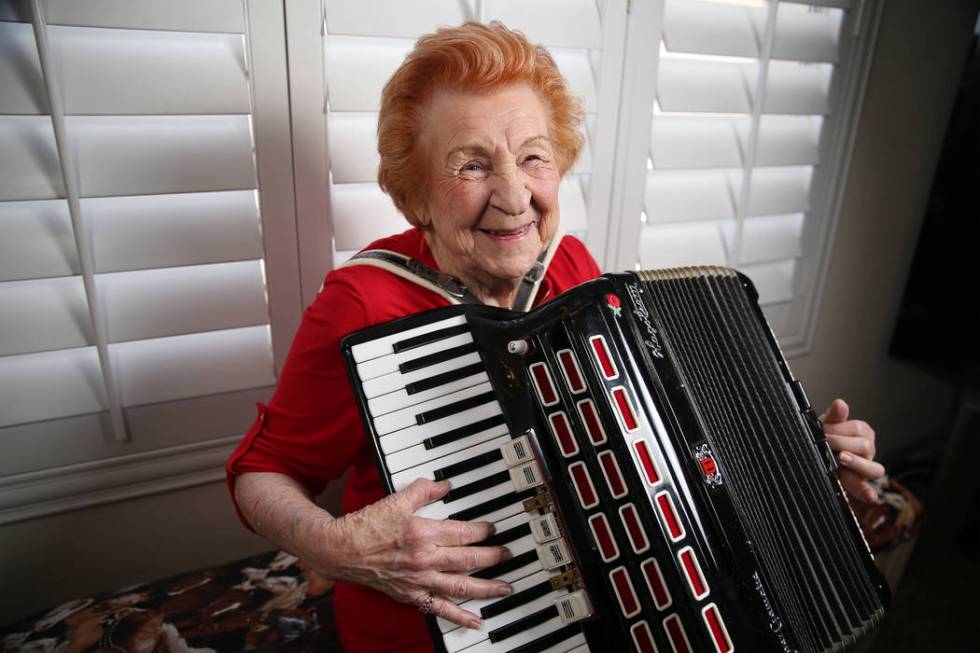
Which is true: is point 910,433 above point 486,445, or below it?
below

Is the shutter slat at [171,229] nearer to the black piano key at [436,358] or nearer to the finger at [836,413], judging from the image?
the black piano key at [436,358]

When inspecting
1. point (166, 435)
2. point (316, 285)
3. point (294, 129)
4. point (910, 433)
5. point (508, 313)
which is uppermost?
point (294, 129)

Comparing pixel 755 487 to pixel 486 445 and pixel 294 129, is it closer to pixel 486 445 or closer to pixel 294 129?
pixel 486 445

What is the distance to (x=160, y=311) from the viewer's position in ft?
4.04

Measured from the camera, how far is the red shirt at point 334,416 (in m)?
0.99

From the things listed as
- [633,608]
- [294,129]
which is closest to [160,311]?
[294,129]

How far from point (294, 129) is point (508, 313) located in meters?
0.67

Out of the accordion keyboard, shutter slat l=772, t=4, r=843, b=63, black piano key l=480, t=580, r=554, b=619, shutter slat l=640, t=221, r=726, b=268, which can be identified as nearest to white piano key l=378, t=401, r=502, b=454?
the accordion keyboard

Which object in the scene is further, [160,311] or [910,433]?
[910,433]

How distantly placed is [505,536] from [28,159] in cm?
105

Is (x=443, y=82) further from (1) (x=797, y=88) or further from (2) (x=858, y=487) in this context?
(1) (x=797, y=88)

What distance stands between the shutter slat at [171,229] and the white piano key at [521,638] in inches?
35.4

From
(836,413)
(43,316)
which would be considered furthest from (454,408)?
(43,316)

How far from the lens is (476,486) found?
0.86 m
